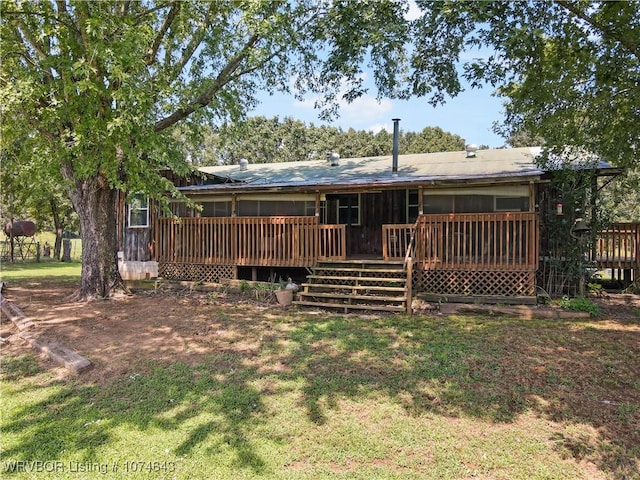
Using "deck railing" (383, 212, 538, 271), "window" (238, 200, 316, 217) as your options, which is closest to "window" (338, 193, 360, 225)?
"window" (238, 200, 316, 217)

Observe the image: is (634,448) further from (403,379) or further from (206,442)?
(206,442)

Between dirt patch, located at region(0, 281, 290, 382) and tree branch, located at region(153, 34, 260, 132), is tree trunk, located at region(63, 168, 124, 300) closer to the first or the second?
dirt patch, located at region(0, 281, 290, 382)

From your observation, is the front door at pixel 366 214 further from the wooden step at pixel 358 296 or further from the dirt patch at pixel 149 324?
the dirt patch at pixel 149 324

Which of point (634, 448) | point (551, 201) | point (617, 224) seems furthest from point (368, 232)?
point (634, 448)

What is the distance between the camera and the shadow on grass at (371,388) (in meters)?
3.58

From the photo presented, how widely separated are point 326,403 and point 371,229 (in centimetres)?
908

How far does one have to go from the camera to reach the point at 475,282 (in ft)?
30.9

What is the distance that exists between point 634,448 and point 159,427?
4.16 m

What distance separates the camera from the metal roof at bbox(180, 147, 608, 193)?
966 centimetres

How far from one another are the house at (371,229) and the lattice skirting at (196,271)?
31 millimetres

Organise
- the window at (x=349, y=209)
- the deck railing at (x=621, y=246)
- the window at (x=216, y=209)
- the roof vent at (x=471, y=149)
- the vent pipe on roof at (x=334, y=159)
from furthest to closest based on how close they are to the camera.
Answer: the vent pipe on roof at (x=334, y=159), the roof vent at (x=471, y=149), the window at (x=349, y=209), the window at (x=216, y=209), the deck railing at (x=621, y=246)

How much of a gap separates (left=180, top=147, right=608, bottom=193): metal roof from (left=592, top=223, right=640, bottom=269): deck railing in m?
1.79

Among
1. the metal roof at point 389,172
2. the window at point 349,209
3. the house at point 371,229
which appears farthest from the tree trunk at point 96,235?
the window at point 349,209

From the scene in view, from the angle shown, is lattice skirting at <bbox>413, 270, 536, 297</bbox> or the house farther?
the house
